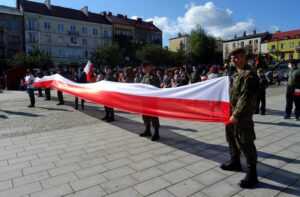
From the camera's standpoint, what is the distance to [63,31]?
5981cm

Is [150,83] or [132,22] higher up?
[132,22]

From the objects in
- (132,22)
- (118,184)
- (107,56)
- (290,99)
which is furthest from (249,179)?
(132,22)

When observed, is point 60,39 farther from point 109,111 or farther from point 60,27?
point 109,111

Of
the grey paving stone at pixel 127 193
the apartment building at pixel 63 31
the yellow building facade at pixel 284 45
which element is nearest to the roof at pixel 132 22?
the apartment building at pixel 63 31

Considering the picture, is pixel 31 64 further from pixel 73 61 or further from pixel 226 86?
pixel 226 86

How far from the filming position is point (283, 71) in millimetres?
30422

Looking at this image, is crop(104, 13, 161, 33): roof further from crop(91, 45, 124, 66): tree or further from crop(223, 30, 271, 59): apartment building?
crop(223, 30, 271, 59): apartment building

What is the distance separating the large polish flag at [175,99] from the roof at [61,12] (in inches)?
2205

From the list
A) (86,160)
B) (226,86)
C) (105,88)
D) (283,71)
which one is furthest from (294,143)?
(283,71)

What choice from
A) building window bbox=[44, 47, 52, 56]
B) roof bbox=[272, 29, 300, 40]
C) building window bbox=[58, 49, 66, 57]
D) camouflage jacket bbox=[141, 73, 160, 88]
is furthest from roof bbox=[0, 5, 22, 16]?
roof bbox=[272, 29, 300, 40]

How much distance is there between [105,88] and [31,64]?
35365 millimetres

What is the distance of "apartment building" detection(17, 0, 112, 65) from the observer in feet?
181

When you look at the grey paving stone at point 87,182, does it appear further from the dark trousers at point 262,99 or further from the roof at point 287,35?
the roof at point 287,35

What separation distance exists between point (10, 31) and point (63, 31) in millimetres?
11017
